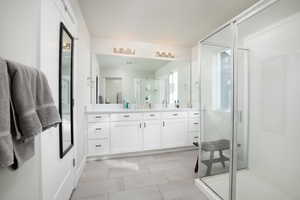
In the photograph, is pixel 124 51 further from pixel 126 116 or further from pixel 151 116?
pixel 151 116

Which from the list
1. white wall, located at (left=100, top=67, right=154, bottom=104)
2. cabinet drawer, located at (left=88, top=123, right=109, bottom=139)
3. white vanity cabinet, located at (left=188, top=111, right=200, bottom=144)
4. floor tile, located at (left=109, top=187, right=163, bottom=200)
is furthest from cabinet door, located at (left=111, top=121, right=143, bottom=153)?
white vanity cabinet, located at (left=188, top=111, right=200, bottom=144)

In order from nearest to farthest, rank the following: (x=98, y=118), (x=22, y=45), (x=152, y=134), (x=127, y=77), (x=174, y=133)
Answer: (x=22, y=45) < (x=98, y=118) < (x=152, y=134) < (x=174, y=133) < (x=127, y=77)

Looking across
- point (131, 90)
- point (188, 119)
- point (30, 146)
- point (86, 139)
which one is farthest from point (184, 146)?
point (30, 146)

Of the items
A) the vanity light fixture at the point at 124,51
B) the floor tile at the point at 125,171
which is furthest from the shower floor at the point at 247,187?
the vanity light fixture at the point at 124,51

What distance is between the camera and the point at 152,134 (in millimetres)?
2691

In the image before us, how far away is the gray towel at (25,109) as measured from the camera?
60 centimetres

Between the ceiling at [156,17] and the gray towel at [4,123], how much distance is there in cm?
173

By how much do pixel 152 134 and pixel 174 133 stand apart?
49 cm

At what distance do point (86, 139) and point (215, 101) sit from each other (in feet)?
7.41

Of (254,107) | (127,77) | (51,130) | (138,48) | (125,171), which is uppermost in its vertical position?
(138,48)

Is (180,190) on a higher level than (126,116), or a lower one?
lower

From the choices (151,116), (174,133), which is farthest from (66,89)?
(174,133)

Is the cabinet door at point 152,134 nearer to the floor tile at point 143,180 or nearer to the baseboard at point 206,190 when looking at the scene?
the floor tile at point 143,180

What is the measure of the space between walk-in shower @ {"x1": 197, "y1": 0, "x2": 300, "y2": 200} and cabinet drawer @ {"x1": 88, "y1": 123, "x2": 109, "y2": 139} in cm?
167
